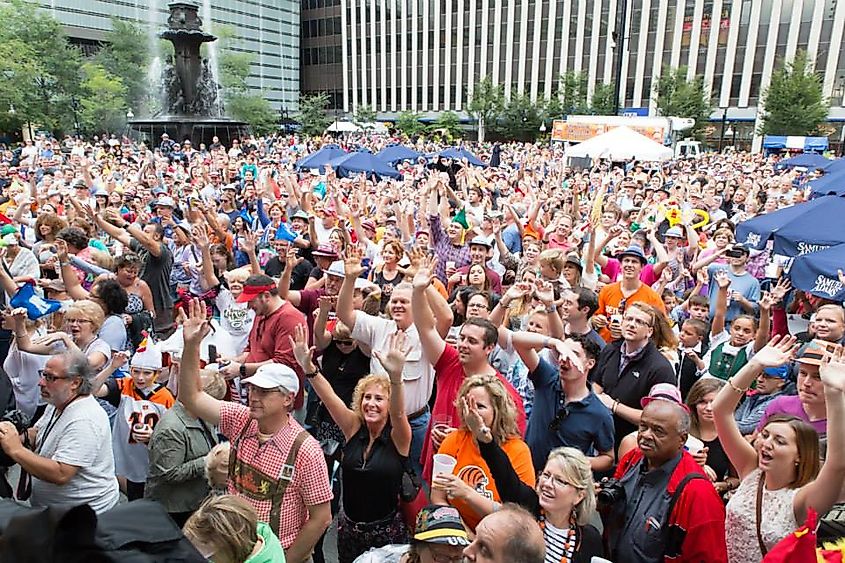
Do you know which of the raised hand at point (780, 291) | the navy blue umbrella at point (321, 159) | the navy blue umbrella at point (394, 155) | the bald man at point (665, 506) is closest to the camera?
the bald man at point (665, 506)

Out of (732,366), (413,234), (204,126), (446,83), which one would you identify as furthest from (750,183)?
(446,83)

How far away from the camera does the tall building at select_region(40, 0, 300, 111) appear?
66250 mm

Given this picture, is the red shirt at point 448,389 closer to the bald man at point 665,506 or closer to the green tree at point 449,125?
the bald man at point 665,506

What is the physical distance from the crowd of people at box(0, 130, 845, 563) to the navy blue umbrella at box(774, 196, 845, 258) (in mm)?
520

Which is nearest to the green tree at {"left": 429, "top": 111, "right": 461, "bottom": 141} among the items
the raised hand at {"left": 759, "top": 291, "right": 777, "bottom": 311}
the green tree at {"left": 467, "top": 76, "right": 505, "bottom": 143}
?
the green tree at {"left": 467, "top": 76, "right": 505, "bottom": 143}

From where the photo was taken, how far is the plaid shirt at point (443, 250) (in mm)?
7684

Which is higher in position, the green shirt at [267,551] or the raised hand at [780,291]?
the raised hand at [780,291]

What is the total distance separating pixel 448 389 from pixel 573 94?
56.2 metres

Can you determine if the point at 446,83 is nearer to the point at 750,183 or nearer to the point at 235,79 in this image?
the point at 235,79

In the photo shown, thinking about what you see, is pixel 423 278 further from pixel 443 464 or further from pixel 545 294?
pixel 443 464

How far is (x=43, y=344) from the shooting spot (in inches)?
173

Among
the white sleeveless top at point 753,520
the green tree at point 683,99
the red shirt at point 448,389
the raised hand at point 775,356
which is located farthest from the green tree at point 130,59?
the white sleeveless top at point 753,520

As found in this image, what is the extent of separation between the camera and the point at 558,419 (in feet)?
12.4

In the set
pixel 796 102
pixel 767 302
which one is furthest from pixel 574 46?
pixel 767 302
